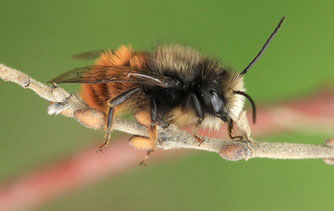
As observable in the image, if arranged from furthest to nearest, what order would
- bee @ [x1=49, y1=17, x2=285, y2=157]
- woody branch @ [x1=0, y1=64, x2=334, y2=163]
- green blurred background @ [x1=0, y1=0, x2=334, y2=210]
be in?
green blurred background @ [x1=0, y1=0, x2=334, y2=210], bee @ [x1=49, y1=17, x2=285, y2=157], woody branch @ [x1=0, y1=64, x2=334, y2=163]

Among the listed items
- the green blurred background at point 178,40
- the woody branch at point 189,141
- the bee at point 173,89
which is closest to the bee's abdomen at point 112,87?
the bee at point 173,89

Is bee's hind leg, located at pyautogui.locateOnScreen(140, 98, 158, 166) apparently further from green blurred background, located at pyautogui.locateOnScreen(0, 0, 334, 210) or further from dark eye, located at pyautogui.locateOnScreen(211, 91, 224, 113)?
green blurred background, located at pyautogui.locateOnScreen(0, 0, 334, 210)

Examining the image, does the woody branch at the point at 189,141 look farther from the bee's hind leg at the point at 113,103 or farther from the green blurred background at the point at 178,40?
the green blurred background at the point at 178,40

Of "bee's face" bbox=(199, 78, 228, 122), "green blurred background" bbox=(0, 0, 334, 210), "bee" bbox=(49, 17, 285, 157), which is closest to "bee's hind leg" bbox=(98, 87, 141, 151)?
"bee" bbox=(49, 17, 285, 157)

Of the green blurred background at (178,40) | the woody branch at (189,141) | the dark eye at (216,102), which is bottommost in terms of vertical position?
the woody branch at (189,141)

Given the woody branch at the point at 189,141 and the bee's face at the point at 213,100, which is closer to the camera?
the woody branch at the point at 189,141

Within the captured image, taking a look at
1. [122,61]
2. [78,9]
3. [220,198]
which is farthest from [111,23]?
[122,61]
